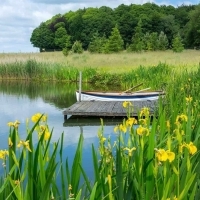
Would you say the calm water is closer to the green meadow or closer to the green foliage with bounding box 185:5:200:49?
the green meadow

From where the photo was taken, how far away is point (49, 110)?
12.2m

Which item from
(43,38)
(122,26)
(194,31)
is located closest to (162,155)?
(194,31)

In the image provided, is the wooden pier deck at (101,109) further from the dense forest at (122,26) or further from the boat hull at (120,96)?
the dense forest at (122,26)

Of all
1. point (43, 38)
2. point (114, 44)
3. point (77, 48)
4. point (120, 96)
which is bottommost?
point (120, 96)

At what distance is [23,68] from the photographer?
2203cm

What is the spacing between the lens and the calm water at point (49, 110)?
7.60 metres

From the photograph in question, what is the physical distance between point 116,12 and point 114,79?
4638 cm

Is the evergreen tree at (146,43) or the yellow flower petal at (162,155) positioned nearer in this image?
the yellow flower petal at (162,155)

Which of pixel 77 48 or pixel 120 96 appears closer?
pixel 120 96

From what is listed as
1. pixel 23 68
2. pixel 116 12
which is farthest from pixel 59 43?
pixel 23 68

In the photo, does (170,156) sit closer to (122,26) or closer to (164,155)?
(164,155)

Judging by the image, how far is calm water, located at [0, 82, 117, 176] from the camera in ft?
24.9

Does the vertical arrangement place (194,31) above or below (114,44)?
above

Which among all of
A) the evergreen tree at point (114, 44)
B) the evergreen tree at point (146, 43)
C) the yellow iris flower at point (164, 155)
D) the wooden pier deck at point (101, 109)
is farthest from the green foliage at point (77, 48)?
the yellow iris flower at point (164, 155)
